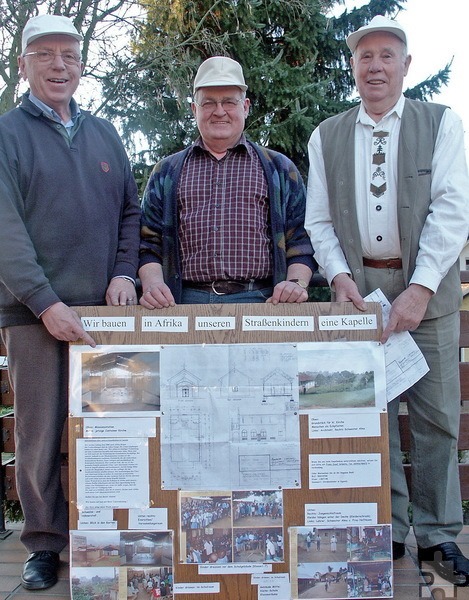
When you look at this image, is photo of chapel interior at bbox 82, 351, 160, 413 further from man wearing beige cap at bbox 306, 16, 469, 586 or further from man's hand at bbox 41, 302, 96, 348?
man wearing beige cap at bbox 306, 16, 469, 586

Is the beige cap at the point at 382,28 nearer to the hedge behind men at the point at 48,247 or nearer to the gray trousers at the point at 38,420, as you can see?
the hedge behind men at the point at 48,247

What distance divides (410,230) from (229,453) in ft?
3.79

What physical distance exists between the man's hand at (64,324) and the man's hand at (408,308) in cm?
118

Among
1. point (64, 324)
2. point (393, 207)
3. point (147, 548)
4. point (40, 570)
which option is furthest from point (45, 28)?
point (40, 570)

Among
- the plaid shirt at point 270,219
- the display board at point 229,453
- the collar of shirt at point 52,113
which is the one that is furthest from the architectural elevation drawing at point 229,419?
the collar of shirt at point 52,113

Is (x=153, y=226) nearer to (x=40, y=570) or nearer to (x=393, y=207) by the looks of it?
(x=393, y=207)

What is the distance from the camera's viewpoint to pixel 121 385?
245 centimetres

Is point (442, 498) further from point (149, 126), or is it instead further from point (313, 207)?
point (149, 126)

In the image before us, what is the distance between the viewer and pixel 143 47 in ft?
31.1

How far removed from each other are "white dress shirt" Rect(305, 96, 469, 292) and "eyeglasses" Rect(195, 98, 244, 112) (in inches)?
15.5

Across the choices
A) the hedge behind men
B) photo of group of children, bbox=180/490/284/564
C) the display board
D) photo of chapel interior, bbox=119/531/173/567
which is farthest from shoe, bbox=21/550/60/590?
photo of group of children, bbox=180/490/284/564

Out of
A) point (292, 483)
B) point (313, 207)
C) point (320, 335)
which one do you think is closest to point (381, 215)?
point (313, 207)

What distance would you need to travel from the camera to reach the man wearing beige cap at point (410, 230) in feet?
8.25

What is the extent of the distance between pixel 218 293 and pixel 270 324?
35 cm
